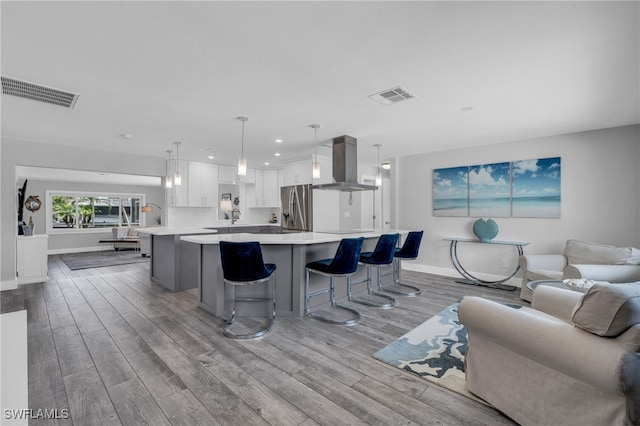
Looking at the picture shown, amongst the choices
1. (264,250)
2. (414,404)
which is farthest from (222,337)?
(414,404)

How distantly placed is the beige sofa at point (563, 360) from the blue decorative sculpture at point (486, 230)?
11.5 feet

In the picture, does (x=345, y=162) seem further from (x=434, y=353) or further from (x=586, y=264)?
(x=586, y=264)

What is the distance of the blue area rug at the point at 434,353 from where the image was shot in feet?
7.09

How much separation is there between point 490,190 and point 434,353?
3.63 m

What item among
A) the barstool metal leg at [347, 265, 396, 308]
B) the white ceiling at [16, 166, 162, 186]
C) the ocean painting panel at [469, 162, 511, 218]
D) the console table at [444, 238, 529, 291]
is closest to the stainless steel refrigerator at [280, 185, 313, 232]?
the barstool metal leg at [347, 265, 396, 308]

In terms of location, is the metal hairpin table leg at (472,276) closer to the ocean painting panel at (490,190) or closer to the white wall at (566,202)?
the white wall at (566,202)

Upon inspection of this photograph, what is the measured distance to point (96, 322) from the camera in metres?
3.21

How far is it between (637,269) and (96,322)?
6.07m

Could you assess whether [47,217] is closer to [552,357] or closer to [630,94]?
[552,357]

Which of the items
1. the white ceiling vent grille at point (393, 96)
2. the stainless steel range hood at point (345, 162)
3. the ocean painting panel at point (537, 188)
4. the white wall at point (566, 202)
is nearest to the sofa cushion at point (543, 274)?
the white wall at point (566, 202)

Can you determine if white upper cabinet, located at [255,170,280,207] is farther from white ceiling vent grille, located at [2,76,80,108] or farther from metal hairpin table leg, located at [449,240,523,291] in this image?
white ceiling vent grille, located at [2,76,80,108]

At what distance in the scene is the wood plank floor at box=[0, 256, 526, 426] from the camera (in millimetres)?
1780

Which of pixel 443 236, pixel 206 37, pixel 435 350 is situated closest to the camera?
pixel 206 37

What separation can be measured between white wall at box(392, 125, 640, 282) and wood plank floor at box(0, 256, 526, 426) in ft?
7.04
